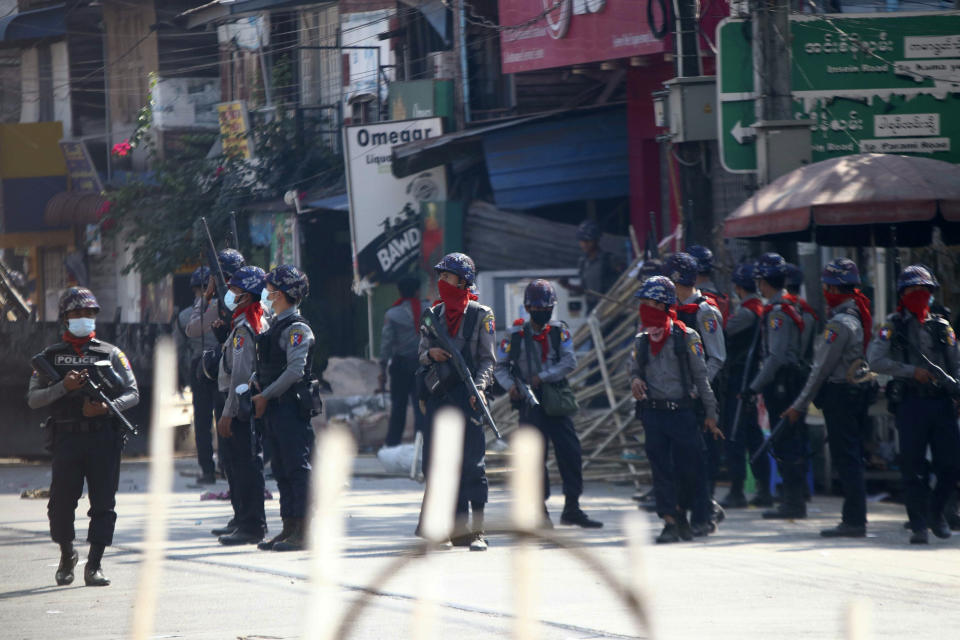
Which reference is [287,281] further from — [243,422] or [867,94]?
[867,94]

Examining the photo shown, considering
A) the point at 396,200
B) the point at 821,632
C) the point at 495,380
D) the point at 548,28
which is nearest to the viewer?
the point at 821,632

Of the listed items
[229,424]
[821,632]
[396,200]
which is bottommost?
[821,632]

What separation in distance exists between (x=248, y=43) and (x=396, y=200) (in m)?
8.78

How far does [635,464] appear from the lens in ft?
41.8

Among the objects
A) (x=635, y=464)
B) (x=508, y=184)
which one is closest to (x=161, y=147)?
(x=508, y=184)

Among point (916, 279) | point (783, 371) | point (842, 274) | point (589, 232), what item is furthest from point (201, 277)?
point (589, 232)

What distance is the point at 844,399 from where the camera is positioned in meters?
9.73

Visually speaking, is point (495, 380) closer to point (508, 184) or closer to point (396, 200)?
point (508, 184)

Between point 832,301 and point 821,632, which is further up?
point 832,301

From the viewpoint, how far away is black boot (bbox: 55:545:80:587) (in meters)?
8.29

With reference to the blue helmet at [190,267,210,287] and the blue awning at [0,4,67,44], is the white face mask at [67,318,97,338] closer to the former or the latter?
the blue helmet at [190,267,210,287]

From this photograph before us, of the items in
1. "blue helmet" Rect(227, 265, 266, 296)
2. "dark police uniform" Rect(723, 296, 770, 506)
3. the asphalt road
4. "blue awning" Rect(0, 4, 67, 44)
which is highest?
"blue awning" Rect(0, 4, 67, 44)

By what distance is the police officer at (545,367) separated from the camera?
1020 centimetres

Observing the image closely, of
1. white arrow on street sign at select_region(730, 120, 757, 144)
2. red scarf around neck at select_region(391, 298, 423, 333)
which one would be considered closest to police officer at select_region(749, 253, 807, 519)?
white arrow on street sign at select_region(730, 120, 757, 144)
